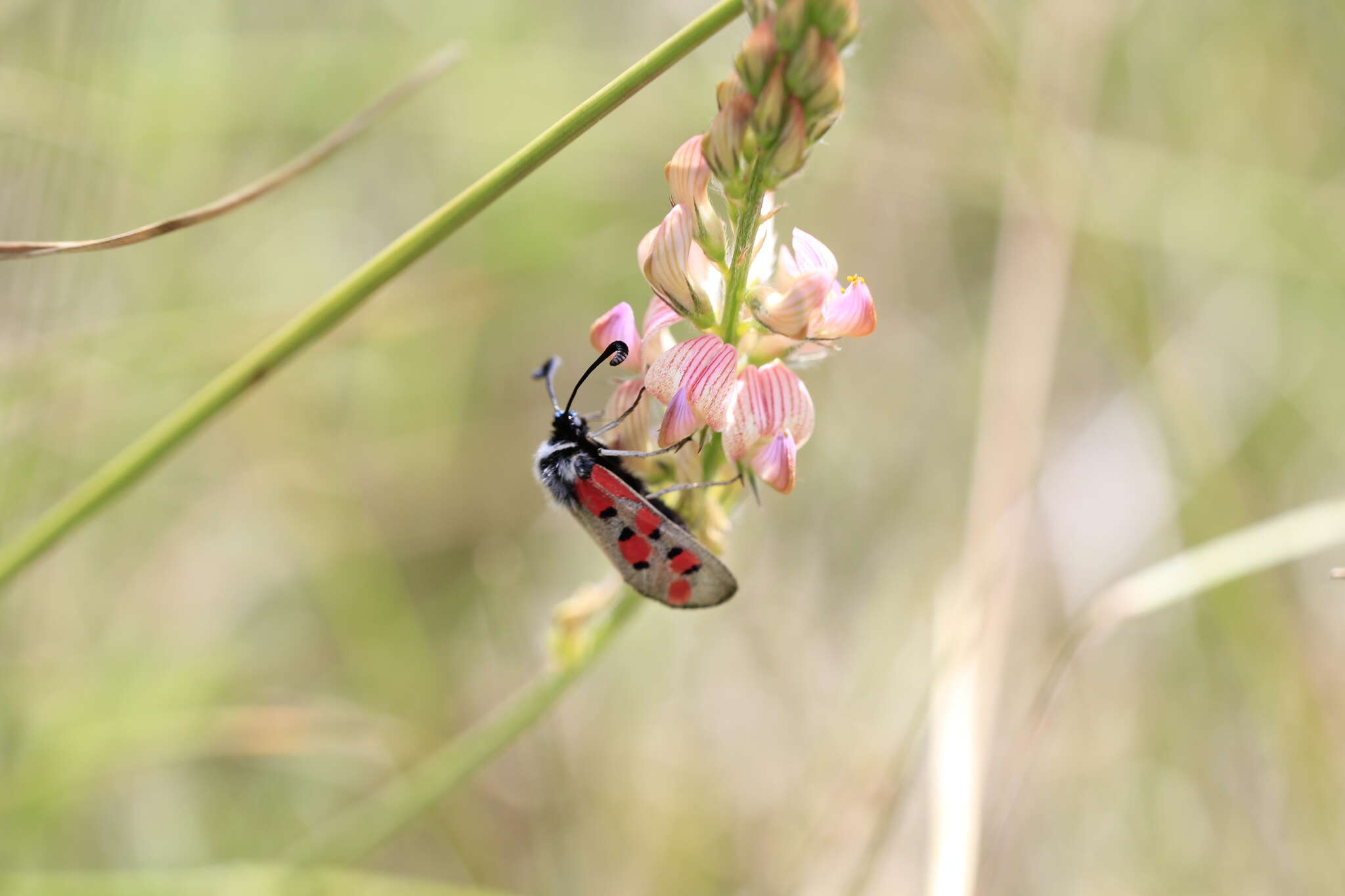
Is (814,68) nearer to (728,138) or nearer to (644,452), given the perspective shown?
(728,138)

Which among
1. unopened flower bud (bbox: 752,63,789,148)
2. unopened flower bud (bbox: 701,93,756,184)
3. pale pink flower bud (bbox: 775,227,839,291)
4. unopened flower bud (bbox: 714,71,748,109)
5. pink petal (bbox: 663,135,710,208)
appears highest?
unopened flower bud (bbox: 714,71,748,109)

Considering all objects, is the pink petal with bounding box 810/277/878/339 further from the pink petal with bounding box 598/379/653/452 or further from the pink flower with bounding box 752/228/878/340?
the pink petal with bounding box 598/379/653/452

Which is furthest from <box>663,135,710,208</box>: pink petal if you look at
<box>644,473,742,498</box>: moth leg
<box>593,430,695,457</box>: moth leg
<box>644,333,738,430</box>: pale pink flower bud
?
<box>644,473,742,498</box>: moth leg

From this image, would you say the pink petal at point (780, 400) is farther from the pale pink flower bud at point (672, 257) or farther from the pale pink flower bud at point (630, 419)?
the pale pink flower bud at point (630, 419)

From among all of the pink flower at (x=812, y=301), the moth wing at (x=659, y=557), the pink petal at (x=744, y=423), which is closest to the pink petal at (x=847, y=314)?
the pink flower at (x=812, y=301)

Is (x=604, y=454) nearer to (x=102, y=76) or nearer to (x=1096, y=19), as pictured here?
(x=102, y=76)

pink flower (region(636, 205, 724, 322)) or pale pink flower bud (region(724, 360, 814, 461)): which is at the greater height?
pink flower (region(636, 205, 724, 322))

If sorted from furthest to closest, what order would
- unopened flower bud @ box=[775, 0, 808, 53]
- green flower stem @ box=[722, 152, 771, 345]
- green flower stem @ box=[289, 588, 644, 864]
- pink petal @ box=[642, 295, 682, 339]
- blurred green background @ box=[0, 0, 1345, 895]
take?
blurred green background @ box=[0, 0, 1345, 895]
green flower stem @ box=[289, 588, 644, 864]
pink petal @ box=[642, 295, 682, 339]
green flower stem @ box=[722, 152, 771, 345]
unopened flower bud @ box=[775, 0, 808, 53]

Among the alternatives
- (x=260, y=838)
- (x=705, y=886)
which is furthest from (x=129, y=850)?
(x=705, y=886)
